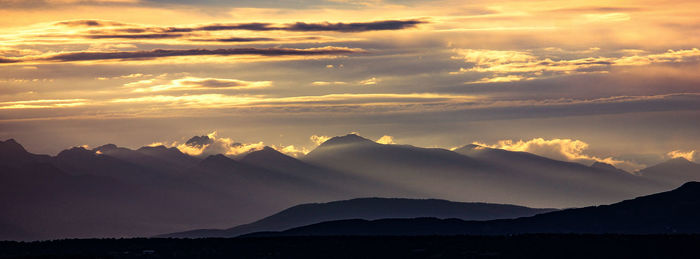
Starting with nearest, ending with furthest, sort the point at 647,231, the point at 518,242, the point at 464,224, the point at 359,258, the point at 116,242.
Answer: the point at 359,258 → the point at 518,242 → the point at 116,242 → the point at 647,231 → the point at 464,224

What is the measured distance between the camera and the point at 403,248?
398ft

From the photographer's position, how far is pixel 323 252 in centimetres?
12044

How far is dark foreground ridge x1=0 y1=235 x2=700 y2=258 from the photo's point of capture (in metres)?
117

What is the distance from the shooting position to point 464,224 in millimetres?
197250

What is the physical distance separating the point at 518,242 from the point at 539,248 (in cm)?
401

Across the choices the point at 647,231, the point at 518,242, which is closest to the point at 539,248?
the point at 518,242

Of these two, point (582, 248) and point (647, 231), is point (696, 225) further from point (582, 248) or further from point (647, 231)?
point (582, 248)

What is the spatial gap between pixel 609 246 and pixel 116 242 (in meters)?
65.8

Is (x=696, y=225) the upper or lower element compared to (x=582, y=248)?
upper

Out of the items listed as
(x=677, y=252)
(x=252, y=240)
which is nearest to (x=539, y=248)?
(x=677, y=252)

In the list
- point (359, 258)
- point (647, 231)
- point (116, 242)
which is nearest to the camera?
point (359, 258)

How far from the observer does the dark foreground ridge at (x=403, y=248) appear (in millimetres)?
117438

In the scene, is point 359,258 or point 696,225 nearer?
point 359,258

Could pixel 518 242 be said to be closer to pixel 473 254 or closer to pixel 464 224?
pixel 473 254
